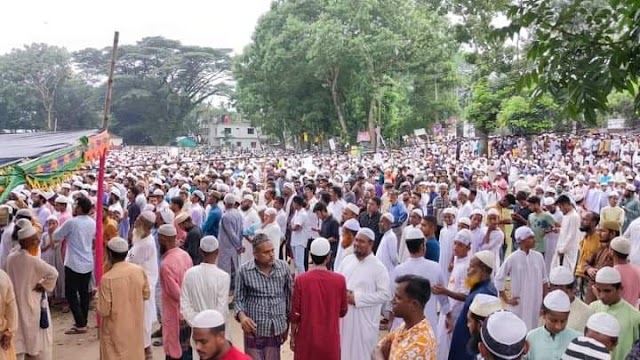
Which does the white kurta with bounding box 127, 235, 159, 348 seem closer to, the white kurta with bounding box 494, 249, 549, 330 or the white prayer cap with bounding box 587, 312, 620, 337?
the white kurta with bounding box 494, 249, 549, 330

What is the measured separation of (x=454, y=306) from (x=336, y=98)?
102 feet

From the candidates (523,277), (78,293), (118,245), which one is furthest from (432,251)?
(78,293)

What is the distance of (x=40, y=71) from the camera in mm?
57344

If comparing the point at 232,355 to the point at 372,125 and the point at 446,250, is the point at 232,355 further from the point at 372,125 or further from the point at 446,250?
the point at 372,125

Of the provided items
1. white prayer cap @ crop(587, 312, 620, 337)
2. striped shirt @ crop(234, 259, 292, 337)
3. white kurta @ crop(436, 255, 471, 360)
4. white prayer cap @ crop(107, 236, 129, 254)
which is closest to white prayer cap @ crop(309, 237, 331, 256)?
striped shirt @ crop(234, 259, 292, 337)

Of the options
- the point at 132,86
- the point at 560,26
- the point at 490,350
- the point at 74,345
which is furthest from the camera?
the point at 132,86

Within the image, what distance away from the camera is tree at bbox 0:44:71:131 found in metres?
55.4

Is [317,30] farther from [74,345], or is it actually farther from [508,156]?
[74,345]

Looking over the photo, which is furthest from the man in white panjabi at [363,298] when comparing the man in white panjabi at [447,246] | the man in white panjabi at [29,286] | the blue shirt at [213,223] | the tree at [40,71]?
the tree at [40,71]

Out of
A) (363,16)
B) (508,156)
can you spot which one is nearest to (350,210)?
(508,156)

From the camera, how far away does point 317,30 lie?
3106cm

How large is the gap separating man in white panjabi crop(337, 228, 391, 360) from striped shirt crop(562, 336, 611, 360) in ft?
6.93

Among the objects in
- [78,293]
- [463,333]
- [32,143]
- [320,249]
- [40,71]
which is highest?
[40,71]

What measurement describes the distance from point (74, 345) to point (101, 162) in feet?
7.58
